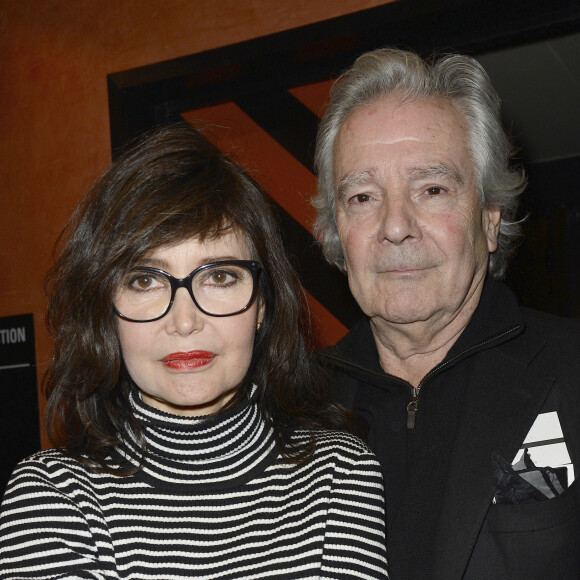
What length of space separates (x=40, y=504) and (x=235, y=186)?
776 millimetres

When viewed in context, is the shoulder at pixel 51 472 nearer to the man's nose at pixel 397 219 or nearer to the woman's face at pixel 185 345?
the woman's face at pixel 185 345

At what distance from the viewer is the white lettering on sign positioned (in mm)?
3451

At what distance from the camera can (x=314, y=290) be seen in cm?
326

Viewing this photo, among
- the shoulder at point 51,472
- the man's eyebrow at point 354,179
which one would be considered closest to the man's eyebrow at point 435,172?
the man's eyebrow at point 354,179

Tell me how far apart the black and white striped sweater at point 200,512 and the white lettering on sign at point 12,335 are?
191 cm

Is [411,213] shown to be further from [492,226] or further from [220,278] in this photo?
[220,278]

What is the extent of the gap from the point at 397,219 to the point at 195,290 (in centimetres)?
59

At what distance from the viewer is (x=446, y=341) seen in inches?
82.4

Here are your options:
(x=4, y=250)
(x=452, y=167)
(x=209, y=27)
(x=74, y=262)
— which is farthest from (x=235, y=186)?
(x=4, y=250)

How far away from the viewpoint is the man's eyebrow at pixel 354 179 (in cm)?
202

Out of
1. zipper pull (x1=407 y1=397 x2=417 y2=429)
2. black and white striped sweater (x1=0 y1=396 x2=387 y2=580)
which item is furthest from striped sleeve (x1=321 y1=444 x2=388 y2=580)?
zipper pull (x1=407 y1=397 x2=417 y2=429)

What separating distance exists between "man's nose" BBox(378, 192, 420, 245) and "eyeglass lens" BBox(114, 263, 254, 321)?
44 centimetres

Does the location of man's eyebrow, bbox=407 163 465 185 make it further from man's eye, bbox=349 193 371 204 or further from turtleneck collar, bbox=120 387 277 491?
turtleneck collar, bbox=120 387 277 491

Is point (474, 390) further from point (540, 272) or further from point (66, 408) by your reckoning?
point (540, 272)
